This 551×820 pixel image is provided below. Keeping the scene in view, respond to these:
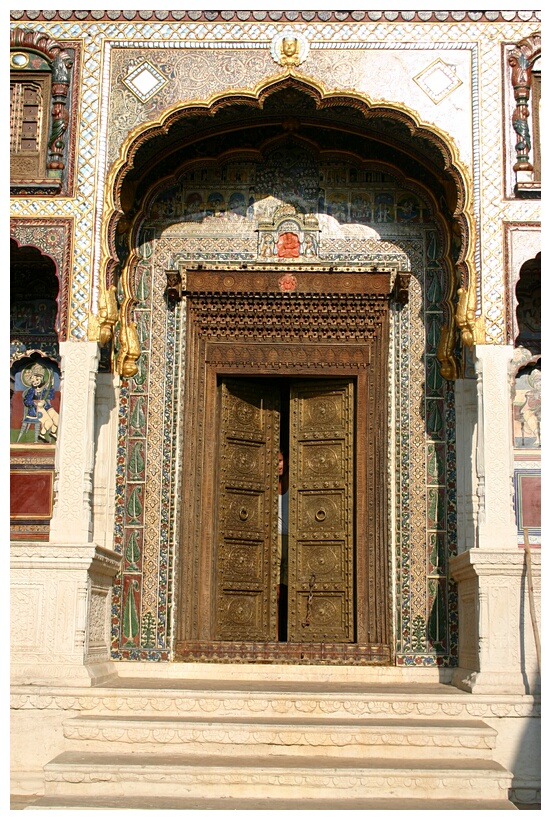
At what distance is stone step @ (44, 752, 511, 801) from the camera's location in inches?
316

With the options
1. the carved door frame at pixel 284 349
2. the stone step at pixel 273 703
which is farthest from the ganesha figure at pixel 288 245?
the stone step at pixel 273 703

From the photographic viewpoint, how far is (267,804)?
25.8 feet

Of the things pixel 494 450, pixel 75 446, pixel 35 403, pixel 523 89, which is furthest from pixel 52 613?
pixel 523 89

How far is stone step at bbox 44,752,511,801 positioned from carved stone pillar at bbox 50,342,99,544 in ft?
7.29

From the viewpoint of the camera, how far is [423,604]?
35.9ft

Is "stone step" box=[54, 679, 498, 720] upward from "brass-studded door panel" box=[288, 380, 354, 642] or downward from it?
downward

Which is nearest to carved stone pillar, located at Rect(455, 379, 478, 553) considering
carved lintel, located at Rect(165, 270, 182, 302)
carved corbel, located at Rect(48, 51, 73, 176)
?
carved lintel, located at Rect(165, 270, 182, 302)

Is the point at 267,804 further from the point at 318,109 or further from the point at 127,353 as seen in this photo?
the point at 318,109

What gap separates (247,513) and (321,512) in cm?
70

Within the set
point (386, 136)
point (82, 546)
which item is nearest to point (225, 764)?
point (82, 546)

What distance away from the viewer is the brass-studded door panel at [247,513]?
11.3 metres

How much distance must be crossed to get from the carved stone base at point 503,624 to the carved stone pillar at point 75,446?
3.17 meters

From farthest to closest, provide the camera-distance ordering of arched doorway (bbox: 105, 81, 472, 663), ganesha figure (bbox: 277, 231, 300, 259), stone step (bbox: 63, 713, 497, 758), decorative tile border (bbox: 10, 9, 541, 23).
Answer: ganesha figure (bbox: 277, 231, 300, 259), arched doorway (bbox: 105, 81, 472, 663), decorative tile border (bbox: 10, 9, 541, 23), stone step (bbox: 63, 713, 497, 758)

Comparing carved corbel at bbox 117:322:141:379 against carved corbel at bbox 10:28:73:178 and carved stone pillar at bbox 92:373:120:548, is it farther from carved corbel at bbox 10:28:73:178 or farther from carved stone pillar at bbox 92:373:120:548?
carved corbel at bbox 10:28:73:178
